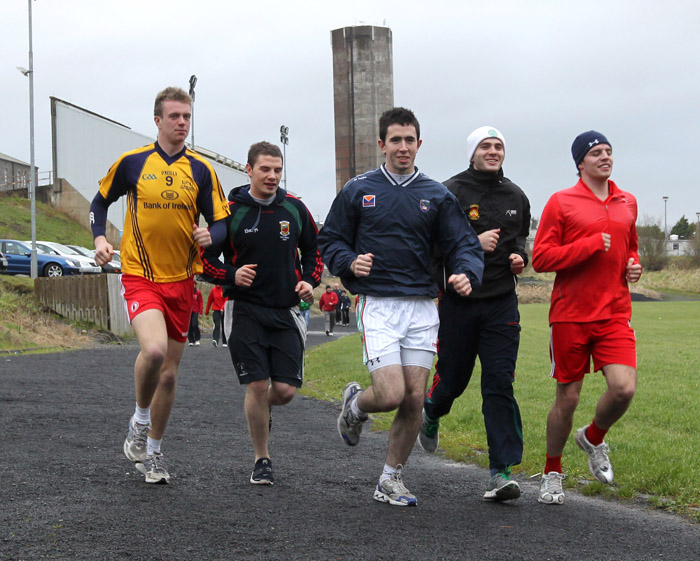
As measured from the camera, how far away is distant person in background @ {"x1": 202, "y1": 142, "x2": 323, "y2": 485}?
6367 millimetres

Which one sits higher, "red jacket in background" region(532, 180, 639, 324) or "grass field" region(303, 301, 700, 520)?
"red jacket in background" region(532, 180, 639, 324)

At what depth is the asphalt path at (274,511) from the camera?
4.36 meters

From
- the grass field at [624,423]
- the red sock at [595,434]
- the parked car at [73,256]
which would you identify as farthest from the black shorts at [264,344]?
the parked car at [73,256]

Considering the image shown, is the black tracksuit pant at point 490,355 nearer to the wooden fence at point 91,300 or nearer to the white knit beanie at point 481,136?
the white knit beanie at point 481,136

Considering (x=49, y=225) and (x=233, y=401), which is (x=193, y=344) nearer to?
(x=233, y=401)

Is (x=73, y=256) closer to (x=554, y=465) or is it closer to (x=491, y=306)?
(x=491, y=306)

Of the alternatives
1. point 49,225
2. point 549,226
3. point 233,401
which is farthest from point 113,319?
point 49,225

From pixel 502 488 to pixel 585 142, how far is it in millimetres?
2260

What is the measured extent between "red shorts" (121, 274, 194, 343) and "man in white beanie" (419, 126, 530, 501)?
170cm

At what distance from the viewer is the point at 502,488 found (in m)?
5.62

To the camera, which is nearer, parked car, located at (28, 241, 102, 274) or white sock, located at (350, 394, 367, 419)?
white sock, located at (350, 394, 367, 419)

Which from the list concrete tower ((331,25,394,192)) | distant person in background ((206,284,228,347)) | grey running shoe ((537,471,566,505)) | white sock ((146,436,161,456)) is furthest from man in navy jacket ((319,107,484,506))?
concrete tower ((331,25,394,192))

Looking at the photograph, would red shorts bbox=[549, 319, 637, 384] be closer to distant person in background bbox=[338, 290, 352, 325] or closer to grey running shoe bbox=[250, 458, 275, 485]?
grey running shoe bbox=[250, 458, 275, 485]

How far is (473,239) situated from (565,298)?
721mm
